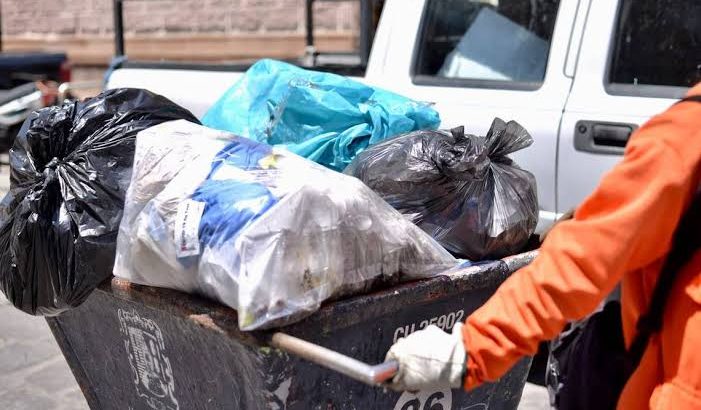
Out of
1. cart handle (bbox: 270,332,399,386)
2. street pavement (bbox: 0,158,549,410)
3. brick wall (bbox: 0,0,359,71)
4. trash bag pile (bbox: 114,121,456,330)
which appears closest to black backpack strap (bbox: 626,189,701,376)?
→ cart handle (bbox: 270,332,399,386)

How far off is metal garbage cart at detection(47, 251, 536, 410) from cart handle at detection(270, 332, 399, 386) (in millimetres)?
29

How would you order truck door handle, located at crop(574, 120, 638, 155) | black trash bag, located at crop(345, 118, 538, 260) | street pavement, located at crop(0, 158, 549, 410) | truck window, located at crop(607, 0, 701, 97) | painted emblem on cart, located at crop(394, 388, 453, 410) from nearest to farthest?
painted emblem on cart, located at crop(394, 388, 453, 410) < black trash bag, located at crop(345, 118, 538, 260) < truck door handle, located at crop(574, 120, 638, 155) < truck window, located at crop(607, 0, 701, 97) < street pavement, located at crop(0, 158, 549, 410)

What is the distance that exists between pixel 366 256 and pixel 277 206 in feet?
0.85

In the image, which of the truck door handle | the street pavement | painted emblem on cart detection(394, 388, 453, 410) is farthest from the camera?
the street pavement

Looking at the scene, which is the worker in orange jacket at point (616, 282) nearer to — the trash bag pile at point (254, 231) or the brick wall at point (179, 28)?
the trash bag pile at point (254, 231)

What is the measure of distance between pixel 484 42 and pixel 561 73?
528mm

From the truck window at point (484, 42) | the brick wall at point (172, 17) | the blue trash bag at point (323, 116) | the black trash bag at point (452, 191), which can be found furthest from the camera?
the brick wall at point (172, 17)

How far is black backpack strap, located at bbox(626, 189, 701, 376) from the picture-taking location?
150 centimetres

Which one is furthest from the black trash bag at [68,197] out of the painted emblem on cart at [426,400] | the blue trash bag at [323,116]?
the painted emblem on cart at [426,400]

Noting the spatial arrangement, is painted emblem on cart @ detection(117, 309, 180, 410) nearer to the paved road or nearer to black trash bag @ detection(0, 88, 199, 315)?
black trash bag @ detection(0, 88, 199, 315)

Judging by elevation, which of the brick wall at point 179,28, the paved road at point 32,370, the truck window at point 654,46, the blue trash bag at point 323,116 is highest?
the truck window at point 654,46

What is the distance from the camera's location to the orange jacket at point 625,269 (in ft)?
4.70

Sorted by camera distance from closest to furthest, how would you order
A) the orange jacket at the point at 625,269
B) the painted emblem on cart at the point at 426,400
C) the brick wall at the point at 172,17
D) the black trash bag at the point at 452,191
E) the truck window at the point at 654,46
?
the orange jacket at the point at 625,269 → the painted emblem on cart at the point at 426,400 → the black trash bag at the point at 452,191 → the truck window at the point at 654,46 → the brick wall at the point at 172,17

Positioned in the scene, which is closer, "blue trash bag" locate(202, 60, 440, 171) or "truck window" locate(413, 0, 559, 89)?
"blue trash bag" locate(202, 60, 440, 171)
